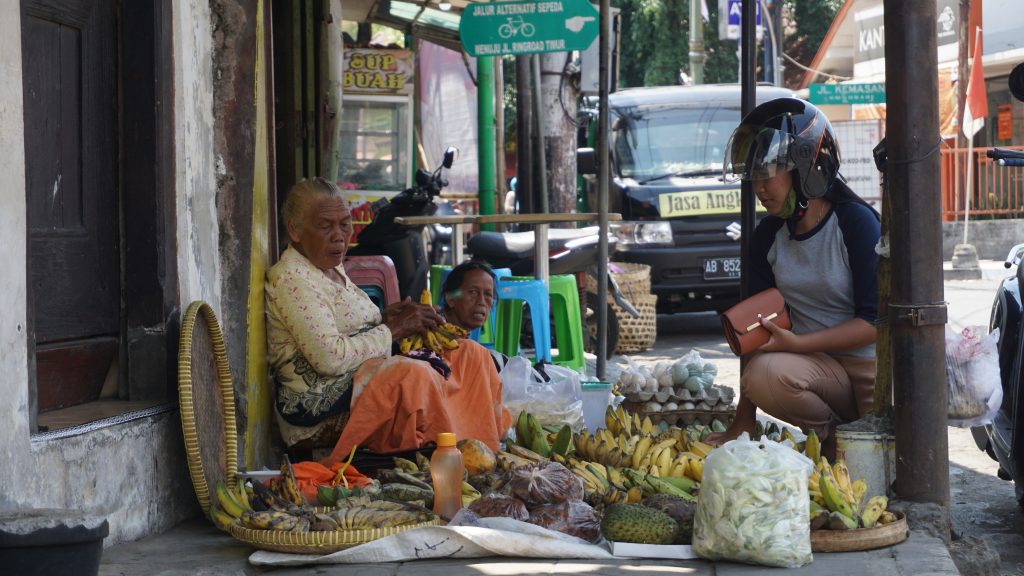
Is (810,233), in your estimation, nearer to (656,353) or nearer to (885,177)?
(885,177)

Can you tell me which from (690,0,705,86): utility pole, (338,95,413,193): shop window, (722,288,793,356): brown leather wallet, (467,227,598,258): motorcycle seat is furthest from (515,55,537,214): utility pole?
(690,0,705,86): utility pole

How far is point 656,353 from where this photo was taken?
32.3 ft

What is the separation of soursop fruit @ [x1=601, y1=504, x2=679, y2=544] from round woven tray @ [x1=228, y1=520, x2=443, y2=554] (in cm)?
61

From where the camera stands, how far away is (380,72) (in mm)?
12211

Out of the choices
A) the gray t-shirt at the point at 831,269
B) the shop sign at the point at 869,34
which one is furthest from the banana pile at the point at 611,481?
the shop sign at the point at 869,34

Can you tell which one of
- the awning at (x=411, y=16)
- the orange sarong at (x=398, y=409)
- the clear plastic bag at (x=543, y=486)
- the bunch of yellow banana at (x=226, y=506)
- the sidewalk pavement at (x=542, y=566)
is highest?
the awning at (x=411, y=16)

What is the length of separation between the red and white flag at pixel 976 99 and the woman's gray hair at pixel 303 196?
589 inches

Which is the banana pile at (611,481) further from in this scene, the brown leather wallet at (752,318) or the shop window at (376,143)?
the shop window at (376,143)

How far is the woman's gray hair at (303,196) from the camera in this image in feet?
15.0

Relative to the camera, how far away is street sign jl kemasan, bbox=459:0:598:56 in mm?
7113

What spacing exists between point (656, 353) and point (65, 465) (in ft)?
22.7

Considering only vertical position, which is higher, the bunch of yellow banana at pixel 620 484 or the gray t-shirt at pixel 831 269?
the gray t-shirt at pixel 831 269

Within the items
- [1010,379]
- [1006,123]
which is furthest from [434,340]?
[1006,123]

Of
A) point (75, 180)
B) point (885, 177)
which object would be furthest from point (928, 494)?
point (75, 180)
